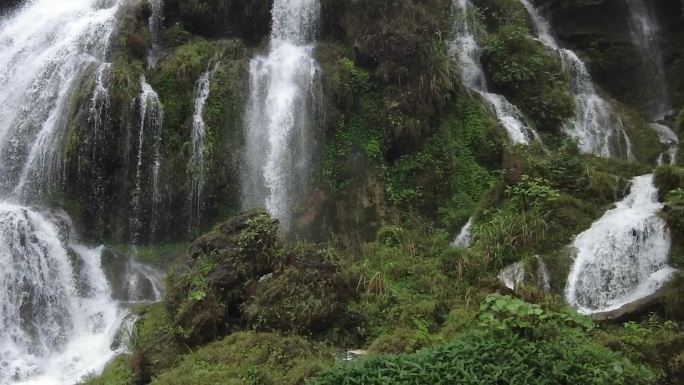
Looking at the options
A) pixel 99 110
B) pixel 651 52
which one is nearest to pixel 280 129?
pixel 99 110

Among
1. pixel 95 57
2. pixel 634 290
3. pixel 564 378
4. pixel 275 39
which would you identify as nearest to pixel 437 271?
pixel 634 290

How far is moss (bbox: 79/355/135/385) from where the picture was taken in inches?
384

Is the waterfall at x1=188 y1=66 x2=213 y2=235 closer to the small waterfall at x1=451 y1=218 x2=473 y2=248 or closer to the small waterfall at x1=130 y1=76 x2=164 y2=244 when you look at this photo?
the small waterfall at x1=130 y1=76 x2=164 y2=244

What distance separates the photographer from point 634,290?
34.7 feet

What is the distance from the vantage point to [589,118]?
58.5ft

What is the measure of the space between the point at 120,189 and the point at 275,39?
6.90 meters

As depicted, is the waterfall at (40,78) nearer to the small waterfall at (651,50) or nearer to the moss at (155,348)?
the moss at (155,348)

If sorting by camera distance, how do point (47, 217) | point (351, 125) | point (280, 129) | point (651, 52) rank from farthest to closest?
1. point (651, 52)
2. point (351, 125)
3. point (280, 129)
4. point (47, 217)

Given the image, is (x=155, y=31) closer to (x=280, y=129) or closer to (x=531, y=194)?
→ (x=280, y=129)

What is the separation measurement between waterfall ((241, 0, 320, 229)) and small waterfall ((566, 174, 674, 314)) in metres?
7.06

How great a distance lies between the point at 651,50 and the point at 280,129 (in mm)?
13228

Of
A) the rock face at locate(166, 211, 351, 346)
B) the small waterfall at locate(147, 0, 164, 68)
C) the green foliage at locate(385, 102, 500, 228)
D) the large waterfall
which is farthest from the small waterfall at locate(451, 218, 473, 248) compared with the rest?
the small waterfall at locate(147, 0, 164, 68)

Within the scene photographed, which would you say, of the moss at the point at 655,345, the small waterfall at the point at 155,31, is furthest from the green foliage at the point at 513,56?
the moss at the point at 655,345

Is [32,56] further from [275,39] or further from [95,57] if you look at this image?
[275,39]
